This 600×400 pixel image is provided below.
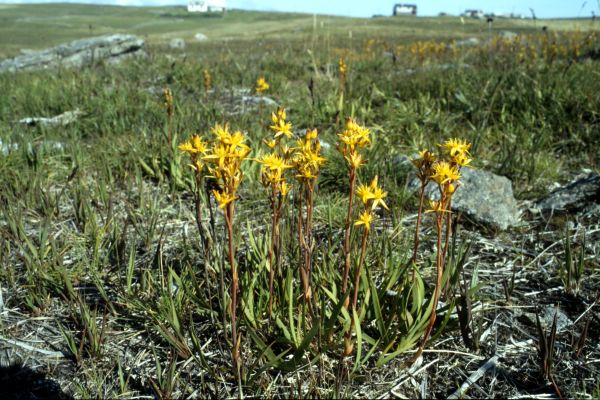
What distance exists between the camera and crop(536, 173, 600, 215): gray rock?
3.13 metres

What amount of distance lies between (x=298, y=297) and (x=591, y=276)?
5.31ft

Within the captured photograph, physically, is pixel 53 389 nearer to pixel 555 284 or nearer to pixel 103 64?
pixel 555 284

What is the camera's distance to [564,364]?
72.6 inches

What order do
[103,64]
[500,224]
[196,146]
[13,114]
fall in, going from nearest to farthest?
1. [196,146]
2. [500,224]
3. [13,114]
4. [103,64]

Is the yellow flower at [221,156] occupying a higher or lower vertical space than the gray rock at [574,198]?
higher

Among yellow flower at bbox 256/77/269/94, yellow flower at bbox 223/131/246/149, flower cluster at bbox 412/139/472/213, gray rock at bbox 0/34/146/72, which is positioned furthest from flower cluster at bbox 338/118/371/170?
gray rock at bbox 0/34/146/72

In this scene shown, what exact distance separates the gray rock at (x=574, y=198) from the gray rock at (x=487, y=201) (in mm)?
249

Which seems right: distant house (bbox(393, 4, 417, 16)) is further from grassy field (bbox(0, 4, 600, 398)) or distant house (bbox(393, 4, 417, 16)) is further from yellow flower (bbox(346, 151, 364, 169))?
yellow flower (bbox(346, 151, 364, 169))

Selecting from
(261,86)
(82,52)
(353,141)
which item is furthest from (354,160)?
(82,52)

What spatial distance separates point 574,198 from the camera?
3.17 metres

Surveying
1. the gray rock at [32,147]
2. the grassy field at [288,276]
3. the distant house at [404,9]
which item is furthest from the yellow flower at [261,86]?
the distant house at [404,9]

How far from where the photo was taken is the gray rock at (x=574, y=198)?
10.3ft

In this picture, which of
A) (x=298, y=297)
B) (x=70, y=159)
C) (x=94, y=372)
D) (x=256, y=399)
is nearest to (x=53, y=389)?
(x=94, y=372)

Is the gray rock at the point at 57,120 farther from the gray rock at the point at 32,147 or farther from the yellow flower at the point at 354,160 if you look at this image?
the yellow flower at the point at 354,160
